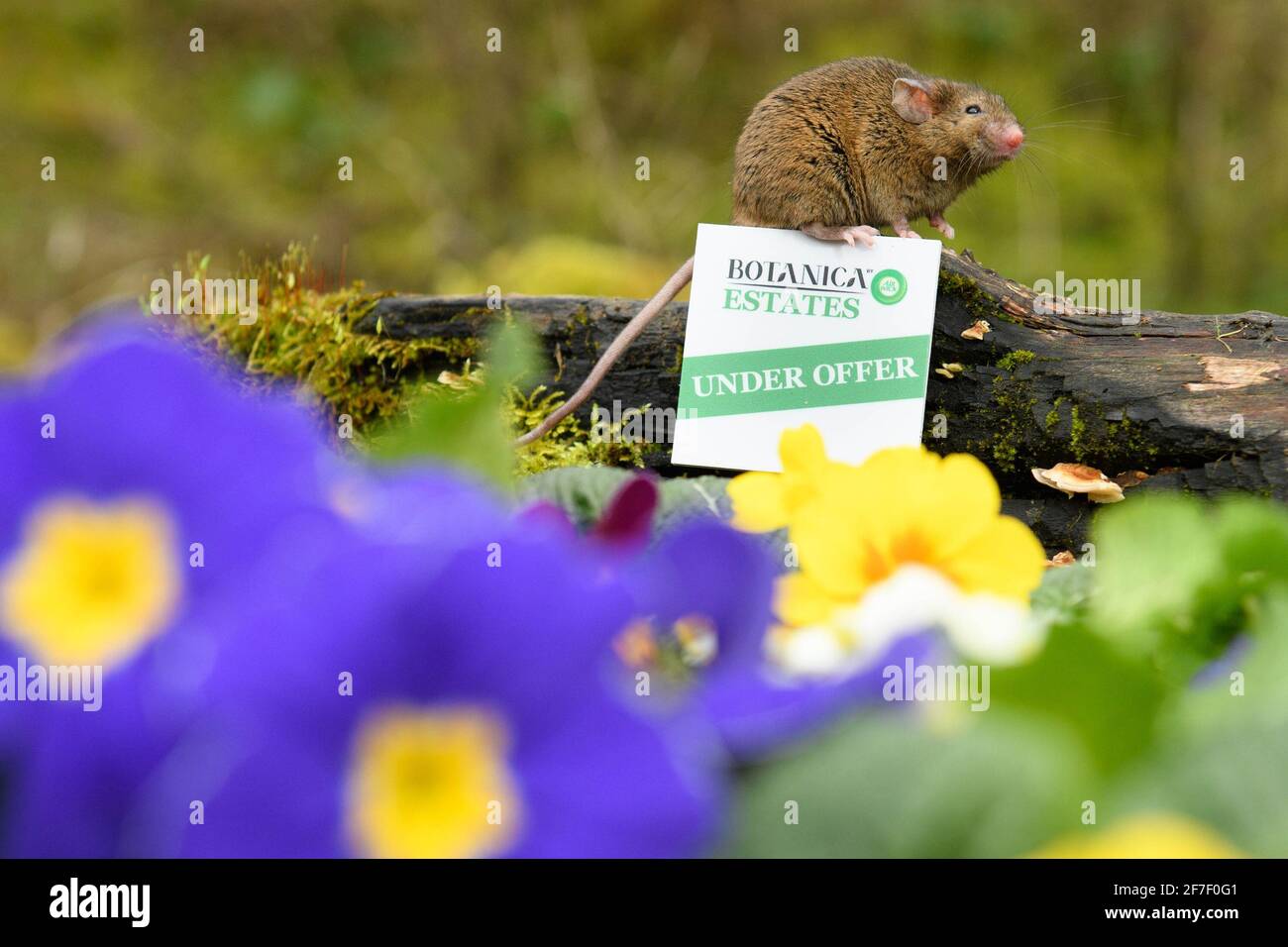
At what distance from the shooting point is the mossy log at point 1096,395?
1.42 m

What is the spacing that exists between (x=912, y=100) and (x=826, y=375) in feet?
1.94

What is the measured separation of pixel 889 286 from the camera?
1.44m

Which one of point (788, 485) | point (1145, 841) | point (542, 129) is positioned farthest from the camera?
point (542, 129)

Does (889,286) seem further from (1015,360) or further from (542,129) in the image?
(542,129)

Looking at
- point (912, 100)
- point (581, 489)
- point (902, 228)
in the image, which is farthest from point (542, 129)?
point (581, 489)

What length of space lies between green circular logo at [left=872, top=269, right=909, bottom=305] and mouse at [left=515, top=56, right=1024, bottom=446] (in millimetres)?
140

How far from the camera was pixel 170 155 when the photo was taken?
14.8ft

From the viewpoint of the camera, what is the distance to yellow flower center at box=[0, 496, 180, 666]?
228mm

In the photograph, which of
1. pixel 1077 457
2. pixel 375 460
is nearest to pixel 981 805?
pixel 375 460

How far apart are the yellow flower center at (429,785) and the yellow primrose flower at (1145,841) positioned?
92mm

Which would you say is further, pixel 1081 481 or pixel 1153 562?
pixel 1081 481

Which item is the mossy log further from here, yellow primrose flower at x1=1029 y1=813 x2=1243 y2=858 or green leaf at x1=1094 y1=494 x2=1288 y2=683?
yellow primrose flower at x1=1029 y1=813 x2=1243 y2=858

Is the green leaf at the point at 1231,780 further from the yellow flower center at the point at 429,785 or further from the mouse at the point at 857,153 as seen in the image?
the mouse at the point at 857,153

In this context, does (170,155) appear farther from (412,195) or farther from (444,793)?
(444,793)
